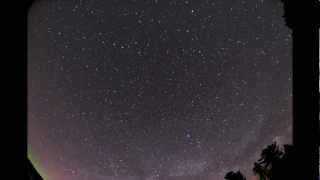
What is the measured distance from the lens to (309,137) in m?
7.52

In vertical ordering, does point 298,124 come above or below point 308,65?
below
